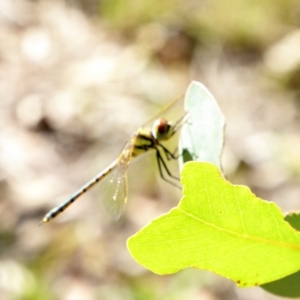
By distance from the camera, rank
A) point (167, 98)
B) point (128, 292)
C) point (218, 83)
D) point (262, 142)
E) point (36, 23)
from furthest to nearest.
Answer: point (36, 23), point (218, 83), point (167, 98), point (262, 142), point (128, 292)

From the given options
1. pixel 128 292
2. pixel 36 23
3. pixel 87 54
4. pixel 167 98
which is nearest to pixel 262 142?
pixel 167 98

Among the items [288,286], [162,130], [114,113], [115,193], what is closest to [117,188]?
[115,193]

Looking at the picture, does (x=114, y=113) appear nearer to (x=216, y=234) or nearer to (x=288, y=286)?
(x=288, y=286)

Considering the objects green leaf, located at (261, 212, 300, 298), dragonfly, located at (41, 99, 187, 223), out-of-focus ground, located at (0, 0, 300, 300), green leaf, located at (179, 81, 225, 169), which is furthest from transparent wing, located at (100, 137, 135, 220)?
out-of-focus ground, located at (0, 0, 300, 300)

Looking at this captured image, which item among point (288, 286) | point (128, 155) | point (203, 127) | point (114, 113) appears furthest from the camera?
point (114, 113)

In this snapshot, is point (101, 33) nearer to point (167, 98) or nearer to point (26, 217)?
point (167, 98)

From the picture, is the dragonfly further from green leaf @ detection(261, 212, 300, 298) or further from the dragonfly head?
green leaf @ detection(261, 212, 300, 298)
